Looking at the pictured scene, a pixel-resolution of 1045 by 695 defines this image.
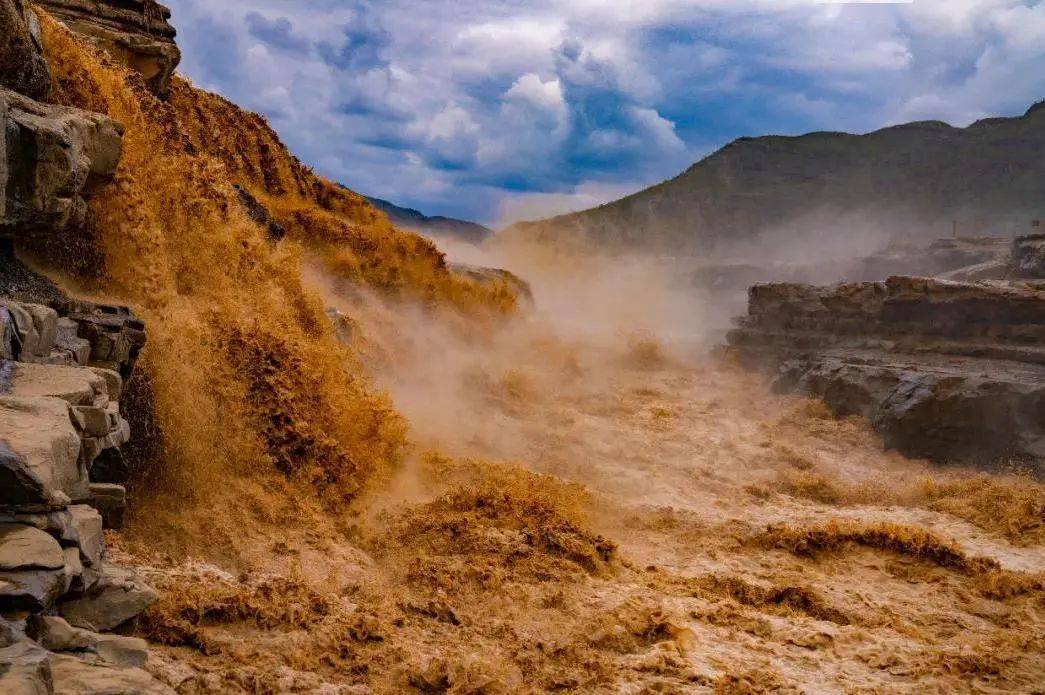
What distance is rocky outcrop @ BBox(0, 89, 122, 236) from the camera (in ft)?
18.7

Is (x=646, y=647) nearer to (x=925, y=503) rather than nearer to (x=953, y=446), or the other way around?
(x=925, y=503)

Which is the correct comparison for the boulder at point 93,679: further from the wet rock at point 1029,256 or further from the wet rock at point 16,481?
the wet rock at point 1029,256

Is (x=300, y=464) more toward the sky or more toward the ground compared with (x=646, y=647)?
more toward the sky

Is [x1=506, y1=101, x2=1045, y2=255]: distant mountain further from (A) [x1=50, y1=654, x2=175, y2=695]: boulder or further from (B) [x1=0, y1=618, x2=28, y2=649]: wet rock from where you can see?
(B) [x1=0, y1=618, x2=28, y2=649]: wet rock

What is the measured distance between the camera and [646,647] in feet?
19.0

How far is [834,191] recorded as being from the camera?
210 ft

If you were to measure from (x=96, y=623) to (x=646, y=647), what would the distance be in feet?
13.3

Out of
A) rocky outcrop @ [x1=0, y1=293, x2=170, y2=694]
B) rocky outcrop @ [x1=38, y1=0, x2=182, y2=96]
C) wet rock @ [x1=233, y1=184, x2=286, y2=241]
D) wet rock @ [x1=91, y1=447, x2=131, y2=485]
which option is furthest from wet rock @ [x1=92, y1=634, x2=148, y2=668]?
rocky outcrop @ [x1=38, y1=0, x2=182, y2=96]

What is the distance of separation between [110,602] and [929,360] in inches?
621

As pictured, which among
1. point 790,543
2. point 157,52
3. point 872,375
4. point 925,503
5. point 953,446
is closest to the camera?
point 790,543

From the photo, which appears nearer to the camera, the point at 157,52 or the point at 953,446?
the point at 157,52

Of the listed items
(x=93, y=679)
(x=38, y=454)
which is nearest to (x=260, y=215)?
(x=38, y=454)

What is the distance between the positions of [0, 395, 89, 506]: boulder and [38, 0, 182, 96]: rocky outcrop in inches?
374

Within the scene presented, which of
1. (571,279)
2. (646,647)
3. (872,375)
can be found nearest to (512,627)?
(646,647)
